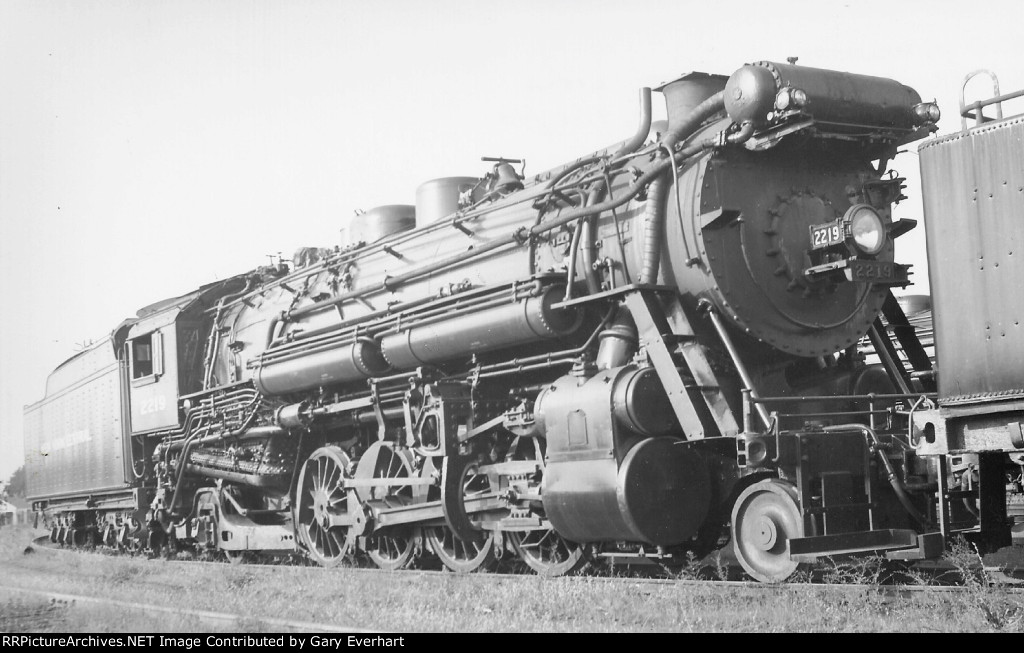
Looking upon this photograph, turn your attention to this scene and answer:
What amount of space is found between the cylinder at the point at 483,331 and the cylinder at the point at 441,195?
1.85 meters

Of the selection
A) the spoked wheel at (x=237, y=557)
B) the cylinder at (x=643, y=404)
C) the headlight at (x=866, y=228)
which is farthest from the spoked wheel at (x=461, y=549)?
the headlight at (x=866, y=228)

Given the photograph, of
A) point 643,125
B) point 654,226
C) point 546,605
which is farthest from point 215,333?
point 546,605

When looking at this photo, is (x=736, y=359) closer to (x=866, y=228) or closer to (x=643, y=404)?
(x=643, y=404)

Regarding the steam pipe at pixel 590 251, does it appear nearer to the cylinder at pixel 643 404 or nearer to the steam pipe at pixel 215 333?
the cylinder at pixel 643 404

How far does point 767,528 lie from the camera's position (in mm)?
6902

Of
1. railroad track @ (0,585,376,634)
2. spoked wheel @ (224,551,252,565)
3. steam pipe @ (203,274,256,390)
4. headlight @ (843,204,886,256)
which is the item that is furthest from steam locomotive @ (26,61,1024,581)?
steam pipe @ (203,274,256,390)

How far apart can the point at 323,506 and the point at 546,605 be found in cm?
526

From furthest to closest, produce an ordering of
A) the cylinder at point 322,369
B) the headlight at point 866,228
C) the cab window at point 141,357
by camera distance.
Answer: the cab window at point 141,357 < the cylinder at point 322,369 < the headlight at point 866,228

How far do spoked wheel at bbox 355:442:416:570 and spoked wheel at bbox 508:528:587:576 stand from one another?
1.51 metres

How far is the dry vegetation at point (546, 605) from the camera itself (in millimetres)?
5621

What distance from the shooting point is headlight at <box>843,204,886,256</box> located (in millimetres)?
7418

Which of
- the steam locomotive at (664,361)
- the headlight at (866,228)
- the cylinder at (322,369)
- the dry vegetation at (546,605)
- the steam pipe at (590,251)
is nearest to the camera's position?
Answer: the dry vegetation at (546,605)

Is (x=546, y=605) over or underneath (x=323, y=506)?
underneath

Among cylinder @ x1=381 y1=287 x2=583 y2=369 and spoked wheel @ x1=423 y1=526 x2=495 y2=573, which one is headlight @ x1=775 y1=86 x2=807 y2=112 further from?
spoked wheel @ x1=423 y1=526 x2=495 y2=573
